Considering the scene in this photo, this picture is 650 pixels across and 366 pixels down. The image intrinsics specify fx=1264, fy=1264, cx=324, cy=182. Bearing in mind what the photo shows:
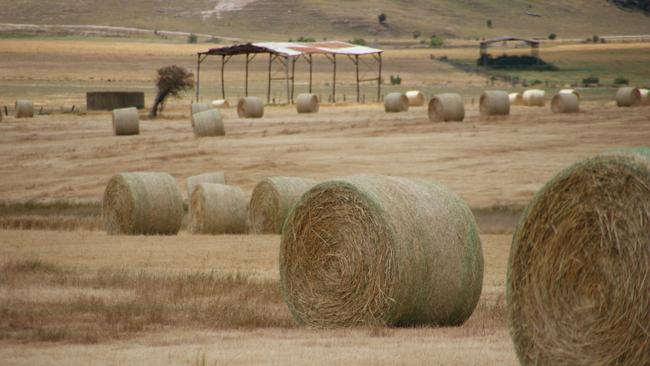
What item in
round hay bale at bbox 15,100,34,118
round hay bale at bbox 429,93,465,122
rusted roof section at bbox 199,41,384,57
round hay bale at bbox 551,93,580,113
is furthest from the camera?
rusted roof section at bbox 199,41,384,57

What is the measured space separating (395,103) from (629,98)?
10556 mm

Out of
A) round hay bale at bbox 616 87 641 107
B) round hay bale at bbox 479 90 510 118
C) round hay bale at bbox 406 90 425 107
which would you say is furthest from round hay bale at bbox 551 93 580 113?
round hay bale at bbox 406 90 425 107

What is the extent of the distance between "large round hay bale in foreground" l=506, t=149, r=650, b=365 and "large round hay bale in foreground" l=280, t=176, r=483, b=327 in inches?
89.9

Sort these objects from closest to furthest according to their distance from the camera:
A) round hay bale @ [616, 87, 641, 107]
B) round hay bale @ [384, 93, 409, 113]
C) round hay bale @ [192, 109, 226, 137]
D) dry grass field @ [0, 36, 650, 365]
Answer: dry grass field @ [0, 36, 650, 365]
round hay bale @ [192, 109, 226, 137]
round hay bale @ [616, 87, 641, 107]
round hay bale @ [384, 93, 409, 113]

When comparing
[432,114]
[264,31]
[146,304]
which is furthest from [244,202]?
[264,31]

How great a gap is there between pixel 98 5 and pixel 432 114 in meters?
132

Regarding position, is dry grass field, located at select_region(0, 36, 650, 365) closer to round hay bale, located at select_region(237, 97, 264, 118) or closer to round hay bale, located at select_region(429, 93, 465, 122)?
round hay bale, located at select_region(237, 97, 264, 118)

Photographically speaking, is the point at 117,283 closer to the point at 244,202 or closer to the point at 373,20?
the point at 244,202

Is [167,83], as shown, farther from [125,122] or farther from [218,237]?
[218,237]

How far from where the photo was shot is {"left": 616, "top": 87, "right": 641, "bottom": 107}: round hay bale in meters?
57.1

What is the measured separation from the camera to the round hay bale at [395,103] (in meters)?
57.3

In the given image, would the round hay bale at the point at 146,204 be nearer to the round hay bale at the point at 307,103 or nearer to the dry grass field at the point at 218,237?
the dry grass field at the point at 218,237

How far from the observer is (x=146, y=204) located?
873 inches

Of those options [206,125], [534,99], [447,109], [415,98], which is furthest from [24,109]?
[534,99]
